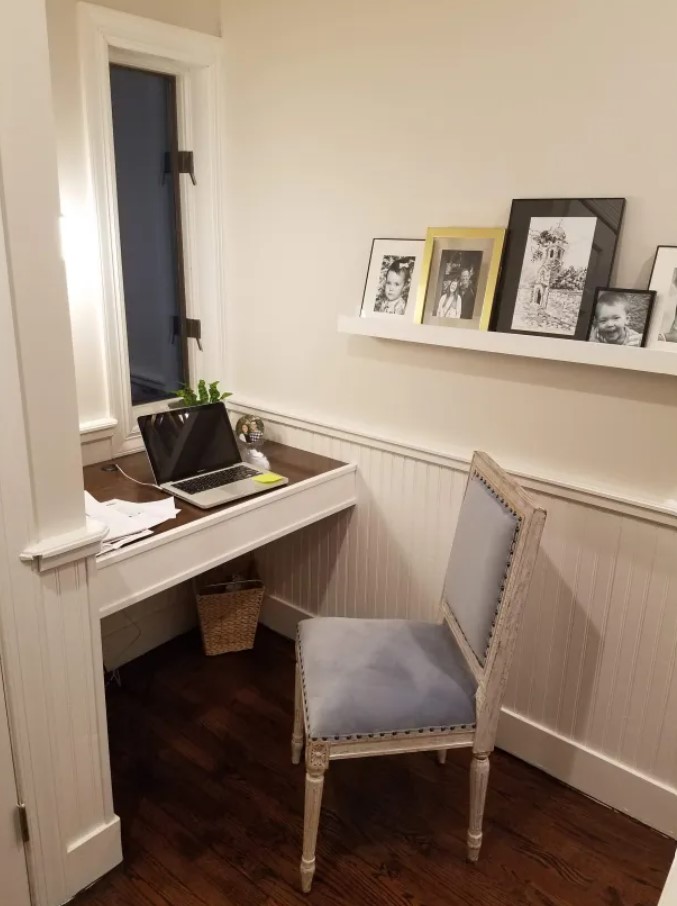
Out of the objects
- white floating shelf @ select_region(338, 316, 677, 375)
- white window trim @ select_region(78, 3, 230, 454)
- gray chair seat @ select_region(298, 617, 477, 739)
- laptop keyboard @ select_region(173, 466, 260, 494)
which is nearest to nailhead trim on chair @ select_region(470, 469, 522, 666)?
gray chair seat @ select_region(298, 617, 477, 739)

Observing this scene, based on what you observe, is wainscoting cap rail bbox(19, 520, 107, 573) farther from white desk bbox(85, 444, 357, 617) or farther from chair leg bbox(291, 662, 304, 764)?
chair leg bbox(291, 662, 304, 764)

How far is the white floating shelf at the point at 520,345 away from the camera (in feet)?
5.55

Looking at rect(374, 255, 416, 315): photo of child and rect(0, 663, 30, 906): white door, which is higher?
rect(374, 255, 416, 315): photo of child

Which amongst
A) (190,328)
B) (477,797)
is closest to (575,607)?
(477,797)

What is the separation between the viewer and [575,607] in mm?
2039

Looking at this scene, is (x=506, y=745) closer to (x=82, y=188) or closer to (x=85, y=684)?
(x=85, y=684)

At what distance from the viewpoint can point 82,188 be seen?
2.23 meters

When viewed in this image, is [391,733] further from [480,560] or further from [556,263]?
[556,263]

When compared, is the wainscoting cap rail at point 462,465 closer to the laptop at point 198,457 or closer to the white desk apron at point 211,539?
the white desk apron at point 211,539

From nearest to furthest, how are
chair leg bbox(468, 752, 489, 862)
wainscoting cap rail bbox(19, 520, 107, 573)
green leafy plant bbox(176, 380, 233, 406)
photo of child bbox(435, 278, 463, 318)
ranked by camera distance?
wainscoting cap rail bbox(19, 520, 107, 573) → chair leg bbox(468, 752, 489, 862) → photo of child bbox(435, 278, 463, 318) → green leafy plant bbox(176, 380, 233, 406)

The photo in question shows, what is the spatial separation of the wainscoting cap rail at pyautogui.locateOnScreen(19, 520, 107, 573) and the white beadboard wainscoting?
1.06 metres

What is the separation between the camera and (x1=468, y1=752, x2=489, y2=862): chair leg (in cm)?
179

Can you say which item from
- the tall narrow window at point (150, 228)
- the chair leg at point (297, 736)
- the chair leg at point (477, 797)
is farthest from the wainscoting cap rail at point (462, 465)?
the chair leg at point (297, 736)

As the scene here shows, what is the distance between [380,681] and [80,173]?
171 centimetres
